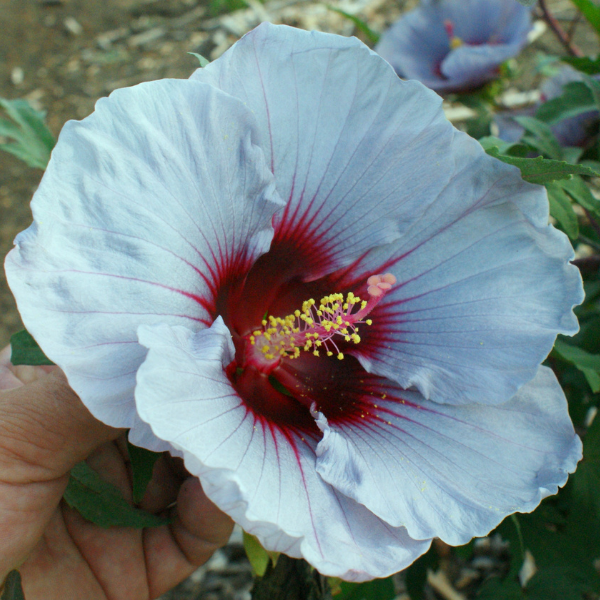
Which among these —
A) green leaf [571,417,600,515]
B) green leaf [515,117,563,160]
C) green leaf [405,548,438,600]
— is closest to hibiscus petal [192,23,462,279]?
green leaf [515,117,563,160]

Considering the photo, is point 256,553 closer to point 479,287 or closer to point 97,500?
point 97,500

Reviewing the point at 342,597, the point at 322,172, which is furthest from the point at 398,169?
the point at 342,597

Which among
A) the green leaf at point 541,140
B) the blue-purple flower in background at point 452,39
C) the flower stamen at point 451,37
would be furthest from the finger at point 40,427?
the flower stamen at point 451,37

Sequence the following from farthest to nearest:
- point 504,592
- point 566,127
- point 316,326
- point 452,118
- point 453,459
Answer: point 452,118 < point 566,127 < point 504,592 < point 316,326 < point 453,459

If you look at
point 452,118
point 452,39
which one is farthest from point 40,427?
point 452,118

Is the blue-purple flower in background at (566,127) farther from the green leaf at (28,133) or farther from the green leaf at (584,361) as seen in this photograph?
the green leaf at (28,133)

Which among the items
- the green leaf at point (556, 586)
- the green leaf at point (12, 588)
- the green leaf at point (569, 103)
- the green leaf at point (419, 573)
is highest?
the green leaf at point (569, 103)

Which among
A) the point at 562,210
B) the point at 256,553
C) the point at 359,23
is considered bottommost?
the point at 256,553
